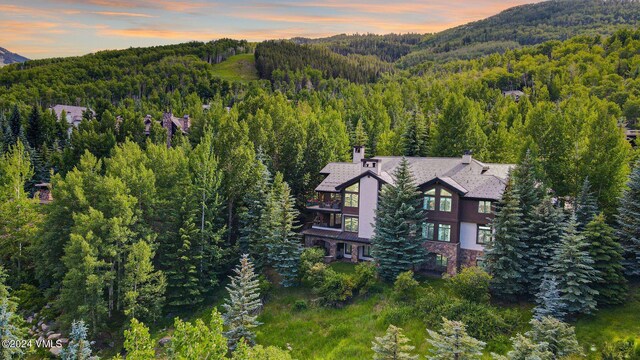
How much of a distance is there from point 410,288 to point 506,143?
25.7 meters

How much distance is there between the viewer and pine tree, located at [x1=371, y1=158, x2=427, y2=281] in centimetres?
3584

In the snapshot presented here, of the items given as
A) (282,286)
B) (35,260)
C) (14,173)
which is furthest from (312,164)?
(14,173)

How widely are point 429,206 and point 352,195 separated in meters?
6.72

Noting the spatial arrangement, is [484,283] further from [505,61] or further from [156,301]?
[505,61]

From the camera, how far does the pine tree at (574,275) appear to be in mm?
28281

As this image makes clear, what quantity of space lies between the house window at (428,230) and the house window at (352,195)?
245 inches

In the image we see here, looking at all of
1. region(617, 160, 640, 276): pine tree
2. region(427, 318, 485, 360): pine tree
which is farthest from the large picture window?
region(427, 318, 485, 360): pine tree

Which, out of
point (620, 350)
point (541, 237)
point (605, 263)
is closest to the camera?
point (620, 350)

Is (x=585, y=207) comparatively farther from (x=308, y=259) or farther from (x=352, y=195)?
(x=308, y=259)

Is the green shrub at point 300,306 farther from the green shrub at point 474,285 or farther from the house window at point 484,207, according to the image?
the house window at point 484,207

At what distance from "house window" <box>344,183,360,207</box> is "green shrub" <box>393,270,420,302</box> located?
903cm

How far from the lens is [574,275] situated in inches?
1111

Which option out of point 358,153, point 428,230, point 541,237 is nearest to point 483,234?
point 428,230

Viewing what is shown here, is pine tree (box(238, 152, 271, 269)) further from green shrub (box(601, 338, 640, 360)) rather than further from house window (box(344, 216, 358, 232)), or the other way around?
green shrub (box(601, 338, 640, 360))
